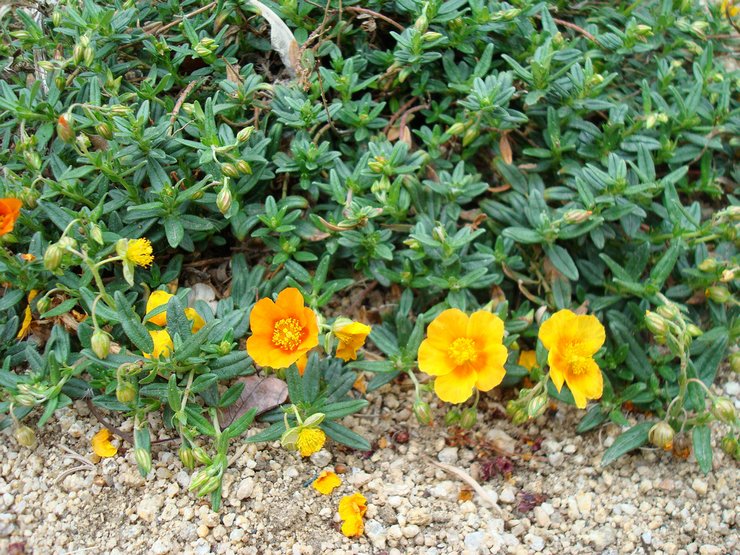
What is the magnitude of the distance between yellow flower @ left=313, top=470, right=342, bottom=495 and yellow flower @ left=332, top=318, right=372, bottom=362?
41cm

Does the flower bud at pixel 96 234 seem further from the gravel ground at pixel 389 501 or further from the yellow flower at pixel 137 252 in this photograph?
the gravel ground at pixel 389 501

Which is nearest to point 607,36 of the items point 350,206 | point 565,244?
point 565,244

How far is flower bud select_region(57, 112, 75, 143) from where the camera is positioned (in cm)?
250

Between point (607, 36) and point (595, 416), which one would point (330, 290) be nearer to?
point (595, 416)

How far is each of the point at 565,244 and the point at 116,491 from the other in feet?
6.19

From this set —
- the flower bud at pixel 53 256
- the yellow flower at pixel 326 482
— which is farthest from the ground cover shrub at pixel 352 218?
the yellow flower at pixel 326 482

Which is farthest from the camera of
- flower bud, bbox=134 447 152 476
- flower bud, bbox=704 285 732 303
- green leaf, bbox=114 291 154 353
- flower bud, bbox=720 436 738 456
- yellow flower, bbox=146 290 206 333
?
flower bud, bbox=704 285 732 303

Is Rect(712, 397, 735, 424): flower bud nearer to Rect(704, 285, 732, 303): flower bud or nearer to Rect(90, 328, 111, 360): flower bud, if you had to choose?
Rect(704, 285, 732, 303): flower bud

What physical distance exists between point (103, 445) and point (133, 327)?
0.43 metres

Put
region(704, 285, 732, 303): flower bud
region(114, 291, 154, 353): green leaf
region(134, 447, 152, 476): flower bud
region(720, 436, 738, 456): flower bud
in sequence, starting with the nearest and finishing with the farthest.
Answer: region(134, 447, 152, 476): flower bud < region(114, 291, 154, 353): green leaf < region(720, 436, 738, 456): flower bud < region(704, 285, 732, 303): flower bud

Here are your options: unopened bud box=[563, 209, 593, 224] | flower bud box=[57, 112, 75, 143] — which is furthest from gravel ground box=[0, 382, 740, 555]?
flower bud box=[57, 112, 75, 143]

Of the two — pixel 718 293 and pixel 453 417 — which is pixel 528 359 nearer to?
pixel 453 417

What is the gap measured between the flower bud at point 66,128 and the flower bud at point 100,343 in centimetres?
74

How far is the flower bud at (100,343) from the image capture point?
222 cm
